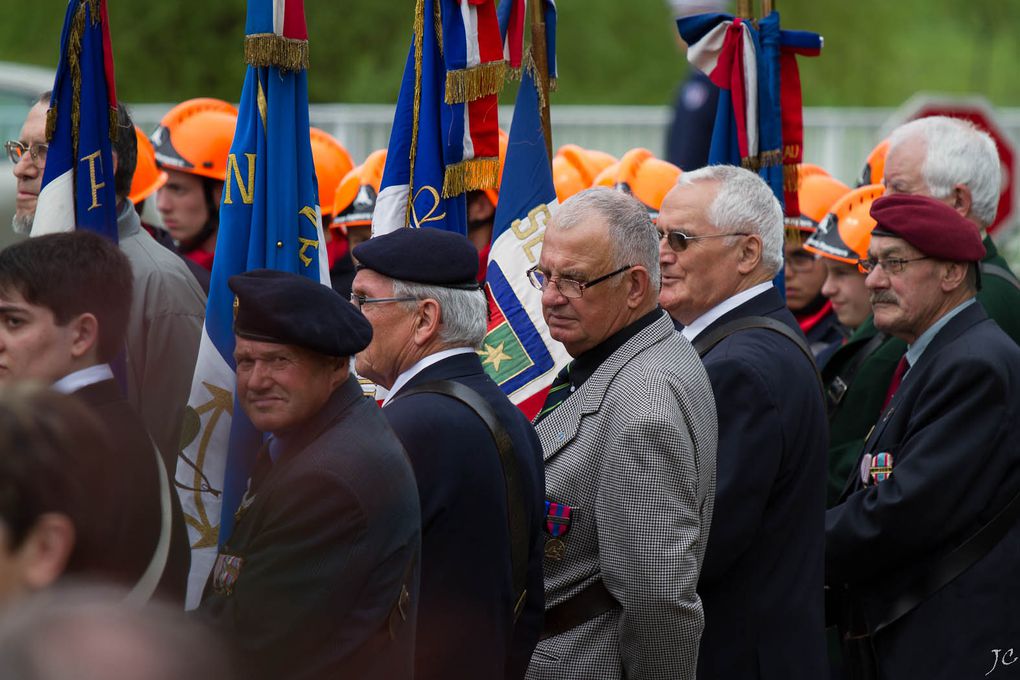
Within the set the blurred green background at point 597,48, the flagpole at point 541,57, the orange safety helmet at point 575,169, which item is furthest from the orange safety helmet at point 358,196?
the blurred green background at point 597,48

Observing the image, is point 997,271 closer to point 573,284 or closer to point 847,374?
point 847,374

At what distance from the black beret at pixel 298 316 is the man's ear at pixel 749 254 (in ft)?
5.54

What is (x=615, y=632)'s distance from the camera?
4.28 meters

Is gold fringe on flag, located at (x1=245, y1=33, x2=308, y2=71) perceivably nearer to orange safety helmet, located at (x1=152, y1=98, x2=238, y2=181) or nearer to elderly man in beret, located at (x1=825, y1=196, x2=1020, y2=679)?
elderly man in beret, located at (x1=825, y1=196, x2=1020, y2=679)

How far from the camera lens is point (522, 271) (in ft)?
18.3

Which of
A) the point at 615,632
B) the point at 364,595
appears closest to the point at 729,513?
the point at 615,632

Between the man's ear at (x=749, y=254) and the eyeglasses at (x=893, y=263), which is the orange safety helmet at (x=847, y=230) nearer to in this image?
the eyeglasses at (x=893, y=263)

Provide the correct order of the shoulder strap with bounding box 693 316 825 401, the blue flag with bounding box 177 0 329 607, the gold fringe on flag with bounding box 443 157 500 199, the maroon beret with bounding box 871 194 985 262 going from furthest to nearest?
the gold fringe on flag with bounding box 443 157 500 199 < the maroon beret with bounding box 871 194 985 262 < the blue flag with bounding box 177 0 329 607 < the shoulder strap with bounding box 693 316 825 401

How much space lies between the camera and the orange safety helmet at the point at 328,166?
28.7ft

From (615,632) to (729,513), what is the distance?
0.51m

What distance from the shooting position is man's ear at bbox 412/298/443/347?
417 centimetres

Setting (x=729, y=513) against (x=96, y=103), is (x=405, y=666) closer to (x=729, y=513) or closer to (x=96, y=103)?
(x=729, y=513)

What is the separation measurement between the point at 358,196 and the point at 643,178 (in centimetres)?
159

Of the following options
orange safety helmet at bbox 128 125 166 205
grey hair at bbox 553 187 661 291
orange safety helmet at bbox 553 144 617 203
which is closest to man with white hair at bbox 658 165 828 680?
grey hair at bbox 553 187 661 291
